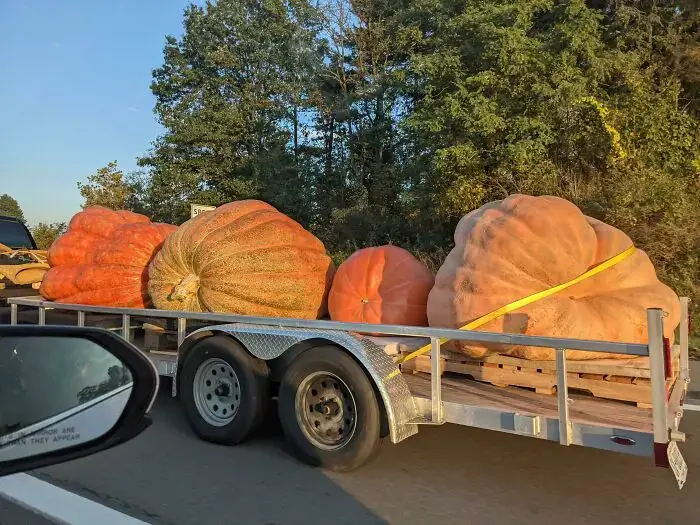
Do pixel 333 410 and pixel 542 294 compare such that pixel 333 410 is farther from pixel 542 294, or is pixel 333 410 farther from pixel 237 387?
pixel 542 294

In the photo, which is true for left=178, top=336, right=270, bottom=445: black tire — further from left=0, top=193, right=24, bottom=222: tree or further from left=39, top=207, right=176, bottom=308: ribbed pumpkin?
left=0, top=193, right=24, bottom=222: tree

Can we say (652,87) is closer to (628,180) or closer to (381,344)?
(628,180)

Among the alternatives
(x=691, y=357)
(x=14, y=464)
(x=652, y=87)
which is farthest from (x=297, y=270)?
(x=652, y=87)

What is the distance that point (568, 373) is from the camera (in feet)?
14.7

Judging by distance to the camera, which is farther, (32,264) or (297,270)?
(32,264)

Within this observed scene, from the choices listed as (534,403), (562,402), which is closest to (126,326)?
(534,403)

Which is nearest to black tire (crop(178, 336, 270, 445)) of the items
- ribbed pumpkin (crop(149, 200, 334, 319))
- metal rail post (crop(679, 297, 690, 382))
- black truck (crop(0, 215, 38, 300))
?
ribbed pumpkin (crop(149, 200, 334, 319))

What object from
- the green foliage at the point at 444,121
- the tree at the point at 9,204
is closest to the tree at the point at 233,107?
the green foliage at the point at 444,121

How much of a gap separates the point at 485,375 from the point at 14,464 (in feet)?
11.9

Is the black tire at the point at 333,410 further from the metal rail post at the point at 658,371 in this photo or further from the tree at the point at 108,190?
the tree at the point at 108,190

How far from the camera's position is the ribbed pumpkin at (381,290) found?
5766 millimetres

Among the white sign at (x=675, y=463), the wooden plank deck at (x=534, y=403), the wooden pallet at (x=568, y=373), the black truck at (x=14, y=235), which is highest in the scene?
the black truck at (x=14, y=235)

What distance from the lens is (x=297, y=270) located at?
625 cm

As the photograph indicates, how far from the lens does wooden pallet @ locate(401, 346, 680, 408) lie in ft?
13.8
